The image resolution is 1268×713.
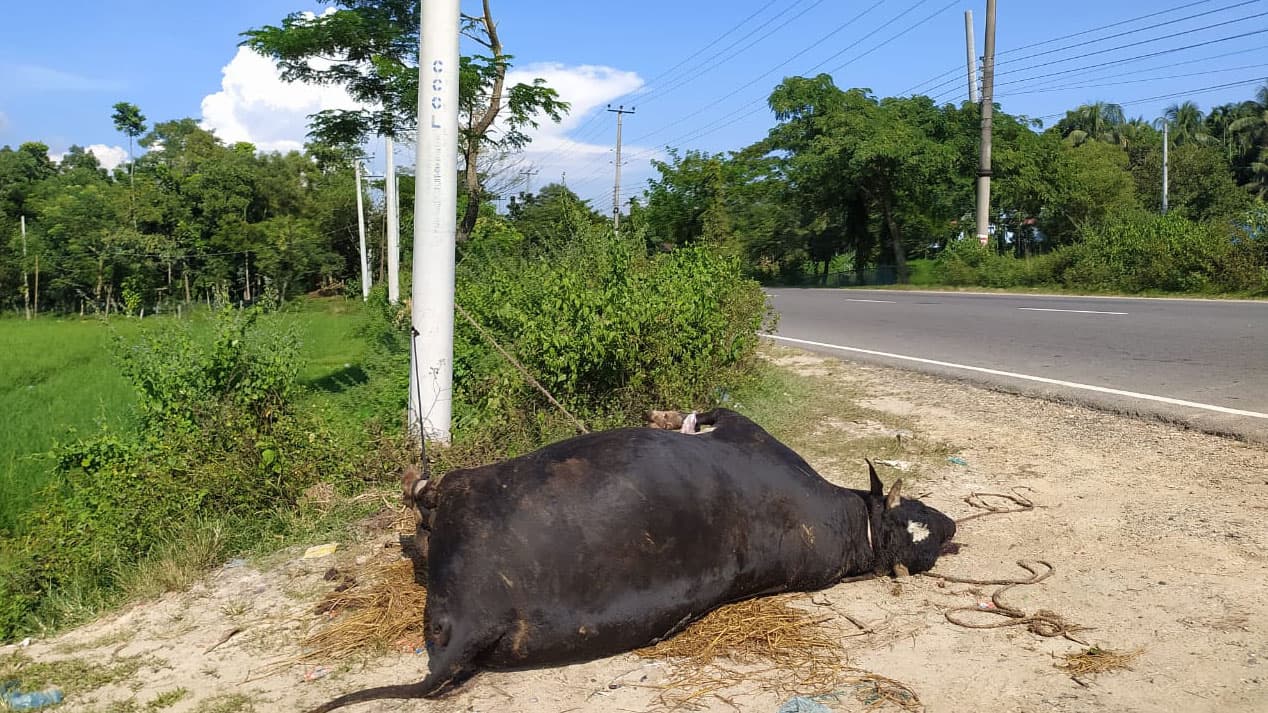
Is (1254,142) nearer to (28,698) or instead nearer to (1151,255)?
(1151,255)

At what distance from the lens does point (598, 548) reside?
271 cm

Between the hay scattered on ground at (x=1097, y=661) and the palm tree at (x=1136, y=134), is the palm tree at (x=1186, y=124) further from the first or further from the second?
the hay scattered on ground at (x=1097, y=661)

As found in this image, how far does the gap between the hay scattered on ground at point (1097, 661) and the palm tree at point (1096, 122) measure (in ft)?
201

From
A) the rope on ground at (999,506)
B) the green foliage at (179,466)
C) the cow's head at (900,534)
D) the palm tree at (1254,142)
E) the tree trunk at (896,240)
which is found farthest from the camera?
the palm tree at (1254,142)

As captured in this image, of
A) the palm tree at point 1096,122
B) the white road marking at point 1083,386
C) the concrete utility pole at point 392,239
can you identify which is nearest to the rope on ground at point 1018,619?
the white road marking at point 1083,386

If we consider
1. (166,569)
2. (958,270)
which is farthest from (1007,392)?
(958,270)

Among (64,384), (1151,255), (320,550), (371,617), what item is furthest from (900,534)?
(1151,255)

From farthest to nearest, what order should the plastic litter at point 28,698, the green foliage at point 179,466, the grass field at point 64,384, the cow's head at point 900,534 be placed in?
1. the grass field at point 64,384
2. the green foliage at point 179,466
3. the cow's head at point 900,534
4. the plastic litter at point 28,698

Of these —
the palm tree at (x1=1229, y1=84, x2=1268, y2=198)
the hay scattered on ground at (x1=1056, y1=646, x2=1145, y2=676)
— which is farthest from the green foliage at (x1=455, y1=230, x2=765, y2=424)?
the palm tree at (x1=1229, y1=84, x2=1268, y2=198)

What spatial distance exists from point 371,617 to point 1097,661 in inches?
98.0

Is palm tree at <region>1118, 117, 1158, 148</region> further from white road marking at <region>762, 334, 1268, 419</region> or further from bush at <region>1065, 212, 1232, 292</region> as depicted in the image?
white road marking at <region>762, 334, 1268, 419</region>

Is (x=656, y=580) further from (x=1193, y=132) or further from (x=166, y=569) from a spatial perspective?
(x=1193, y=132)

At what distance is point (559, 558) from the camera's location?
2676 mm

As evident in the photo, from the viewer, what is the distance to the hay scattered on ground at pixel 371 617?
10.2ft
